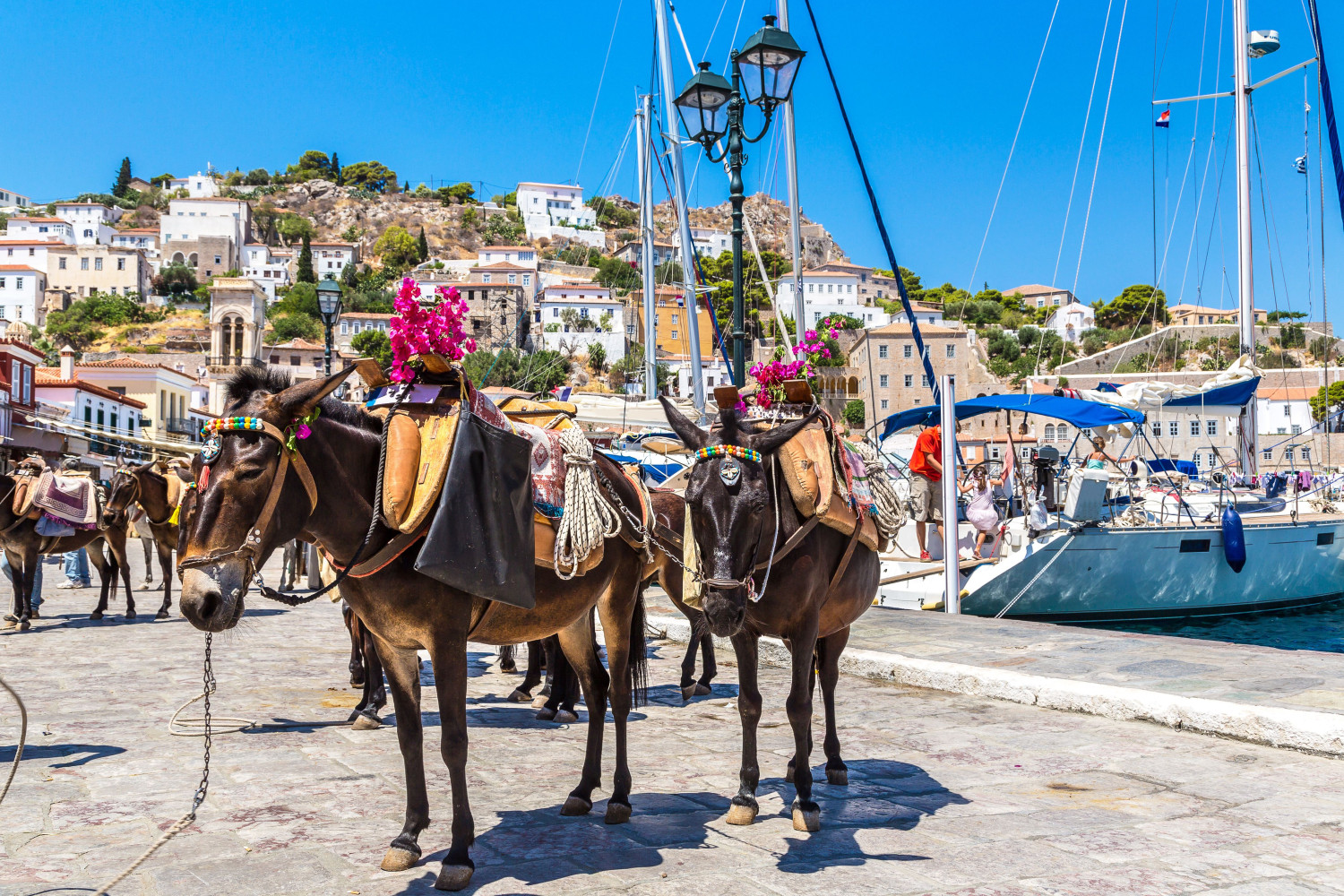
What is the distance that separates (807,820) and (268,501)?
8.95ft

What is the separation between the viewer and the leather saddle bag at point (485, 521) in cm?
397

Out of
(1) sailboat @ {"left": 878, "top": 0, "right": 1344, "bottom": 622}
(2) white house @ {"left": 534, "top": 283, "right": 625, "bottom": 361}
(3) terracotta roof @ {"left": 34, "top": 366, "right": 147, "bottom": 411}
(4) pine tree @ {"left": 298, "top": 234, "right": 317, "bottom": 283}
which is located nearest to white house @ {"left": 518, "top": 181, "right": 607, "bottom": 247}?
(4) pine tree @ {"left": 298, "top": 234, "right": 317, "bottom": 283}

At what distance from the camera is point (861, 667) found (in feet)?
29.5

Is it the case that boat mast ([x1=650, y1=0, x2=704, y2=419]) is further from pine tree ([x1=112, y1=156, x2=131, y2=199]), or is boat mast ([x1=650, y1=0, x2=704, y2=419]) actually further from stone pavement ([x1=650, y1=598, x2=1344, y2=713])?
pine tree ([x1=112, y1=156, x2=131, y2=199])

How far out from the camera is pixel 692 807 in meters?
5.11

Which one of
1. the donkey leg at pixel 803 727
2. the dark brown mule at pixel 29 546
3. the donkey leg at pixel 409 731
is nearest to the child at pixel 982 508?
the donkey leg at pixel 803 727

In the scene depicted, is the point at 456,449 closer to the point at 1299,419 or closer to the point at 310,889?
the point at 310,889

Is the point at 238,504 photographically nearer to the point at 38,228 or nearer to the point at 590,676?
the point at 590,676

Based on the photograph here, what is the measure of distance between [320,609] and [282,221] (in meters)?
161

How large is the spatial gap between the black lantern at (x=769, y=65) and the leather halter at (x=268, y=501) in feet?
24.6

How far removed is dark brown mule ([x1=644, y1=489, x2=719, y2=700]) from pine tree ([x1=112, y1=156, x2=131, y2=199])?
19087 centimetres

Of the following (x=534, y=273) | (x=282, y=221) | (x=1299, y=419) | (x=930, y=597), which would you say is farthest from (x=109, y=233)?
(x=930, y=597)

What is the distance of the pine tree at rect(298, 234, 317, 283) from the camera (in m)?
141

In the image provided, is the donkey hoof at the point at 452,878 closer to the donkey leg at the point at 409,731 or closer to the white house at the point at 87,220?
the donkey leg at the point at 409,731
